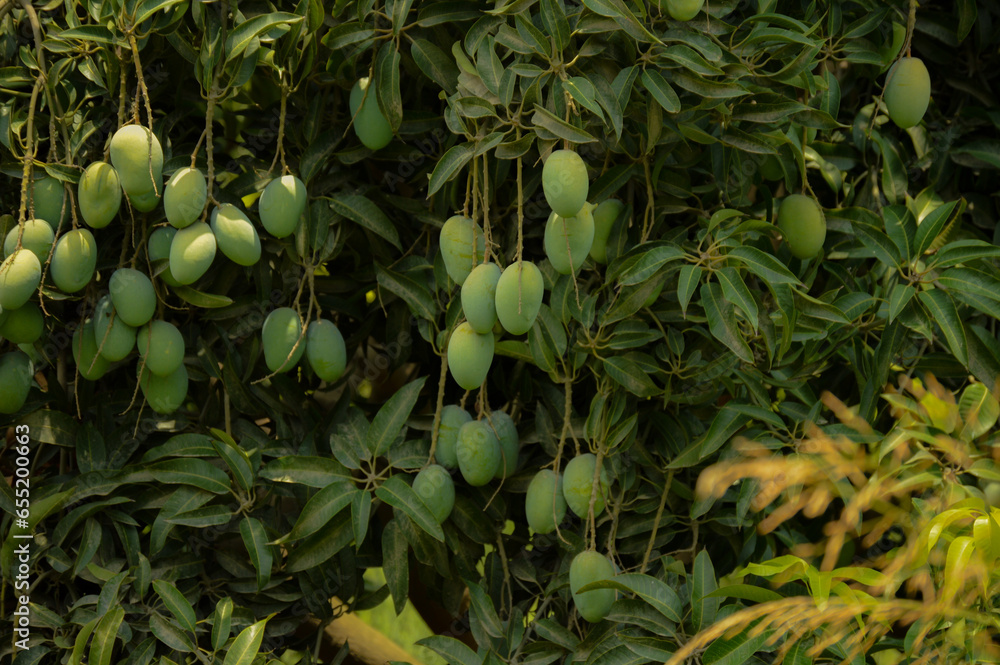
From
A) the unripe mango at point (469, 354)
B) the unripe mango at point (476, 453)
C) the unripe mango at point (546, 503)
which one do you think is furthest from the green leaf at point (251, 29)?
the unripe mango at point (546, 503)

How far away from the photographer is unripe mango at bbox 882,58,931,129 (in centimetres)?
121

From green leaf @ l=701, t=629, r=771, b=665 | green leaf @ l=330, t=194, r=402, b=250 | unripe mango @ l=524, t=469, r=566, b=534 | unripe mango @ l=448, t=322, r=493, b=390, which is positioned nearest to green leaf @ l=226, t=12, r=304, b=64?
green leaf @ l=330, t=194, r=402, b=250

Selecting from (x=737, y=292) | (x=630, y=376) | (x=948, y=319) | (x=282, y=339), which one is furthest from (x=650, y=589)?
(x=282, y=339)

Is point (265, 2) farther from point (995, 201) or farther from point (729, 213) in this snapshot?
point (995, 201)

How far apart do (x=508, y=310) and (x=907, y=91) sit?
0.65 m

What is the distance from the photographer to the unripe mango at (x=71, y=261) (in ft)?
3.72

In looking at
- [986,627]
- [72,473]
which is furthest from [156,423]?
[986,627]

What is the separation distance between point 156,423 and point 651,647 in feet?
2.53

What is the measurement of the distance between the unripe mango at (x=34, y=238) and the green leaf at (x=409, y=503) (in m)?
0.52

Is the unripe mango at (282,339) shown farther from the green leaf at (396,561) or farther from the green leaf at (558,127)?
the green leaf at (558,127)

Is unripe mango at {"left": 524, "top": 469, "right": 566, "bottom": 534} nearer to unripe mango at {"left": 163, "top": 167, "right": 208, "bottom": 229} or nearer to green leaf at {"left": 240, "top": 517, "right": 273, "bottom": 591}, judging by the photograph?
green leaf at {"left": 240, "top": 517, "right": 273, "bottom": 591}

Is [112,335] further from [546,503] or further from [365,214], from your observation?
[546,503]

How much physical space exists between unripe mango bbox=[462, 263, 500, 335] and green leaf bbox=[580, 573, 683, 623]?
1.11ft

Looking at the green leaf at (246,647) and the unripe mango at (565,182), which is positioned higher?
the unripe mango at (565,182)
